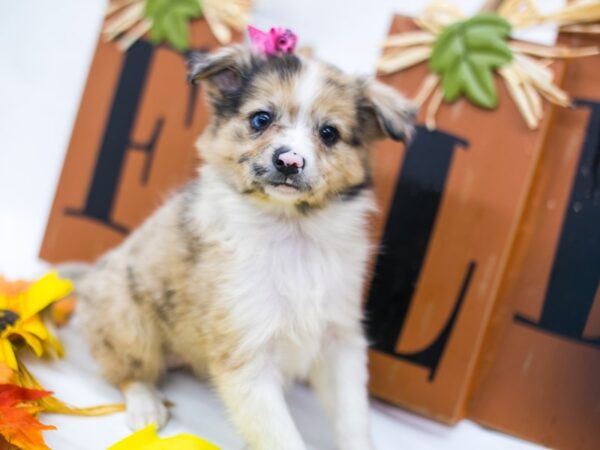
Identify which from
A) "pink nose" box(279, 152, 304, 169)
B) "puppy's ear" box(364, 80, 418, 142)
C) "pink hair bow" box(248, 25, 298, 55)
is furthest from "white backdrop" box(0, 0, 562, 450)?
"pink nose" box(279, 152, 304, 169)

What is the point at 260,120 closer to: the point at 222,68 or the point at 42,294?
the point at 222,68

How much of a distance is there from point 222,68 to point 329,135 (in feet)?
1.49

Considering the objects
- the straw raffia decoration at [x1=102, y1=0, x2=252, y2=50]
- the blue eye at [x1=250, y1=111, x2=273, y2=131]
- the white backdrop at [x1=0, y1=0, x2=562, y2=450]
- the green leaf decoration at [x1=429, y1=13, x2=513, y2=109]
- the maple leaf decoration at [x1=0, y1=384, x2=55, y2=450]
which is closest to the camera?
the maple leaf decoration at [x1=0, y1=384, x2=55, y2=450]

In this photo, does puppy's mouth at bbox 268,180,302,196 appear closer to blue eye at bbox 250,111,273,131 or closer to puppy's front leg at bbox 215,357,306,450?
blue eye at bbox 250,111,273,131

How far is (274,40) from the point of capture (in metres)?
2.17

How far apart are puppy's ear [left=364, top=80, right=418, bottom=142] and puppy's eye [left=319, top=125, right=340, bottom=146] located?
172 mm

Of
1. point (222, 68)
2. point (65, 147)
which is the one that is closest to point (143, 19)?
point (65, 147)

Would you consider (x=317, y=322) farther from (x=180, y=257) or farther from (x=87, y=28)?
(x=87, y=28)

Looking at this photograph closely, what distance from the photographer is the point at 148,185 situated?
10.4 feet

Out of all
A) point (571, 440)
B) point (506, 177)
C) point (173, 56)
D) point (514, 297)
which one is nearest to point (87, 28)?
point (173, 56)

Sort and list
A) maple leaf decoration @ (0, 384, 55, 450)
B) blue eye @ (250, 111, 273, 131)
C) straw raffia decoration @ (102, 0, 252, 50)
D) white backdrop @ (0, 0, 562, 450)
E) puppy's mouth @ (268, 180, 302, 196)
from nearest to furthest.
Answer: maple leaf decoration @ (0, 384, 55, 450)
puppy's mouth @ (268, 180, 302, 196)
blue eye @ (250, 111, 273, 131)
white backdrop @ (0, 0, 562, 450)
straw raffia decoration @ (102, 0, 252, 50)

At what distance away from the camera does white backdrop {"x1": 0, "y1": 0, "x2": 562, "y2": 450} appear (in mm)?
2443

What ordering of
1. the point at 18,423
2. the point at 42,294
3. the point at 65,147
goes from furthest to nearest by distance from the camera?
the point at 65,147 → the point at 42,294 → the point at 18,423

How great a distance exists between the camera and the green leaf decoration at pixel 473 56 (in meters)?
2.55
